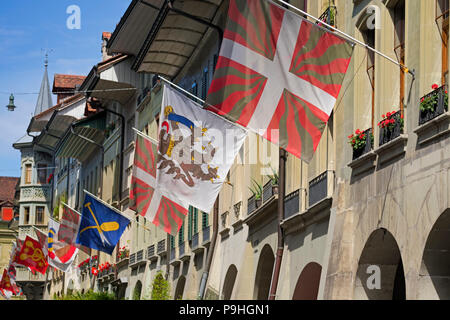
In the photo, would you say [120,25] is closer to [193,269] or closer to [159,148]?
[193,269]

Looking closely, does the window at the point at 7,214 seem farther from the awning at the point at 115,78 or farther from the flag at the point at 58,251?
the flag at the point at 58,251

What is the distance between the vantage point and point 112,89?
48000mm

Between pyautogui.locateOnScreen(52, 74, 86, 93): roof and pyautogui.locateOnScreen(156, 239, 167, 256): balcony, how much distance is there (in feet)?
127

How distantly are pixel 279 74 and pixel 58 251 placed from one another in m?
25.9

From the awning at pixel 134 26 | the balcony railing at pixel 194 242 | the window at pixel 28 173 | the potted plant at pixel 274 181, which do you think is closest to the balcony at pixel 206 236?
the balcony railing at pixel 194 242

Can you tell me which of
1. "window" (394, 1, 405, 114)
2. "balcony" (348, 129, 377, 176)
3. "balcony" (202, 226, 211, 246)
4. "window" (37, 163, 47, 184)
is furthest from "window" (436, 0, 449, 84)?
"window" (37, 163, 47, 184)

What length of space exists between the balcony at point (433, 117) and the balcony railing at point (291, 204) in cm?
656

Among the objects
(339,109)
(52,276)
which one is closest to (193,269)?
(339,109)

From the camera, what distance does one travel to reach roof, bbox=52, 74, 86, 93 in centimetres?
7594

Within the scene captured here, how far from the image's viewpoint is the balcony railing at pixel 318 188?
18.3 m

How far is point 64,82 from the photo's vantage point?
250 feet

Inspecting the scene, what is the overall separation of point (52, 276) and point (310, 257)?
2317 inches

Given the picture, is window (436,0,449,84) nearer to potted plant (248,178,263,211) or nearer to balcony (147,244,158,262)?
potted plant (248,178,263,211)

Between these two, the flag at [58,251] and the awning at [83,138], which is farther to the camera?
the awning at [83,138]
